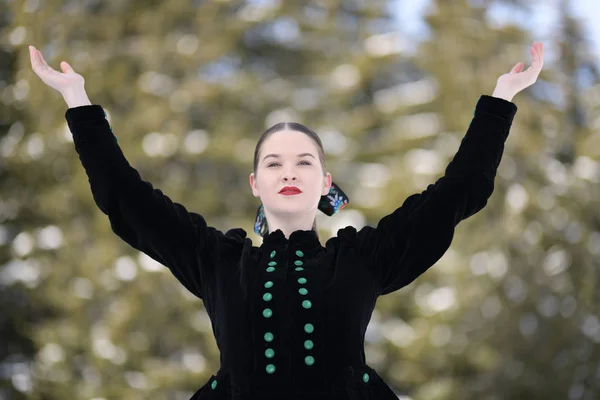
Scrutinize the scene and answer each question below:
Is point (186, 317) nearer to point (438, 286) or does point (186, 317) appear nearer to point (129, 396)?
point (129, 396)

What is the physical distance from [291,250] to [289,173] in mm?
54

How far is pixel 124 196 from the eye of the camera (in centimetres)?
54

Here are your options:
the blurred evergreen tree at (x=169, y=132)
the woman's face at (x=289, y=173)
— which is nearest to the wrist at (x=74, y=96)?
the woman's face at (x=289, y=173)

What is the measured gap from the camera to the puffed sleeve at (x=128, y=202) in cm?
54

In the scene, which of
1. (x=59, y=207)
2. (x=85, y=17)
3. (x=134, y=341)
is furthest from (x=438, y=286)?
(x=85, y=17)

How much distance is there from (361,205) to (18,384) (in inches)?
29.0

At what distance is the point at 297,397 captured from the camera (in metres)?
0.51

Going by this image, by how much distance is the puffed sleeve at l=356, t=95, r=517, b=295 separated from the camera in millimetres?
542

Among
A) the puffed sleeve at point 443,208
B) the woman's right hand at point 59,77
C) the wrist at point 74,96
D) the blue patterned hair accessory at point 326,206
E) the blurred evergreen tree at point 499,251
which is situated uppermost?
the blurred evergreen tree at point 499,251

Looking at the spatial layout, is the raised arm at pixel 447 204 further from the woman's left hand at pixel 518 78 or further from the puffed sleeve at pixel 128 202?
the puffed sleeve at pixel 128 202

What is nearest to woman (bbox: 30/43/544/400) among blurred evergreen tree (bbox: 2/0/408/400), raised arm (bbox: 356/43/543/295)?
raised arm (bbox: 356/43/543/295)

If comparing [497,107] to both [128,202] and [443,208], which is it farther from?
[128,202]

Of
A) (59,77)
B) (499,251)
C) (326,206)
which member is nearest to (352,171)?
(499,251)

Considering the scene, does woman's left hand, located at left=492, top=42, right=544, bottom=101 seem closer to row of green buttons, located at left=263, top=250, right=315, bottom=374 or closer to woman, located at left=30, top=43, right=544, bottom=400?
woman, located at left=30, top=43, right=544, bottom=400
